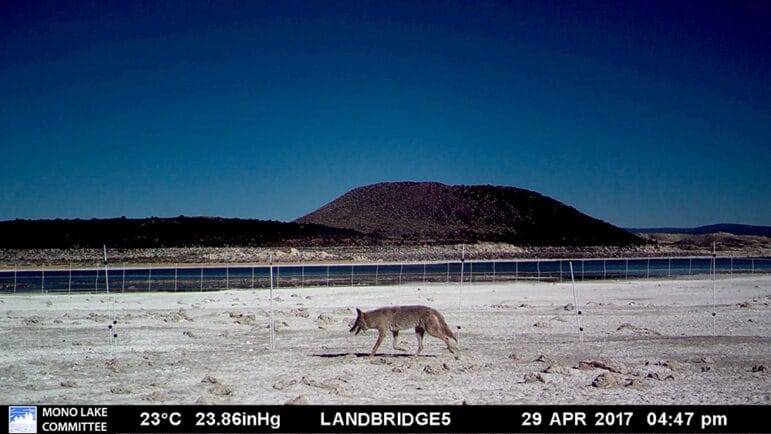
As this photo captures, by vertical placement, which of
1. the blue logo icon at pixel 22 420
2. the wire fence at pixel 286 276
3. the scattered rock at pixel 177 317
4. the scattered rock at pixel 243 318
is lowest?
the wire fence at pixel 286 276

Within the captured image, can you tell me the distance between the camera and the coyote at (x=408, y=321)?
46.5 feet

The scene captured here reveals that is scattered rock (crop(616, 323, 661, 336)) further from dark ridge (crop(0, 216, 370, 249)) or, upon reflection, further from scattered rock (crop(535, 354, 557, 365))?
dark ridge (crop(0, 216, 370, 249))

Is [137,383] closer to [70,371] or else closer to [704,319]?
[70,371]

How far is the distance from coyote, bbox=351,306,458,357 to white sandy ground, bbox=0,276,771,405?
22.5 inches

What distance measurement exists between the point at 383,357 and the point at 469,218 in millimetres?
165004

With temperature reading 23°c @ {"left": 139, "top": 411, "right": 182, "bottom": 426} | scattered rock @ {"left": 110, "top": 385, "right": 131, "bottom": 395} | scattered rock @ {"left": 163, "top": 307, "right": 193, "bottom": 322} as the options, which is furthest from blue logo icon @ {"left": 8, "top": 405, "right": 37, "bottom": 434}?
scattered rock @ {"left": 163, "top": 307, "right": 193, "bottom": 322}

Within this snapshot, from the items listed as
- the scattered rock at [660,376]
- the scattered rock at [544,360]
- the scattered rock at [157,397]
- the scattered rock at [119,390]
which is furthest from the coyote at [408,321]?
the scattered rock at [119,390]

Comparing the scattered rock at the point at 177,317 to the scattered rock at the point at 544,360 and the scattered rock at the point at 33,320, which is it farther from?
the scattered rock at the point at 544,360

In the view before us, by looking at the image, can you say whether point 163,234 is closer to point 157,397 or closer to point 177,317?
point 177,317

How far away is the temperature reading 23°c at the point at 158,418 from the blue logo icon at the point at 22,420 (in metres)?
1.23

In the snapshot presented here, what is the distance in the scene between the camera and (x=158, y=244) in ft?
375

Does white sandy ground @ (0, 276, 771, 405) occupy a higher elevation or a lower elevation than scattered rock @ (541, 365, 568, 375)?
lower

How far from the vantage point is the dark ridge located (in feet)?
378

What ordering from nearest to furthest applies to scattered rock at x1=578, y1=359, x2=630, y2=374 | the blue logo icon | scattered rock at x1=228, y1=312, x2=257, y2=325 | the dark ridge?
the blue logo icon → scattered rock at x1=578, y1=359, x2=630, y2=374 → scattered rock at x1=228, y1=312, x2=257, y2=325 → the dark ridge
